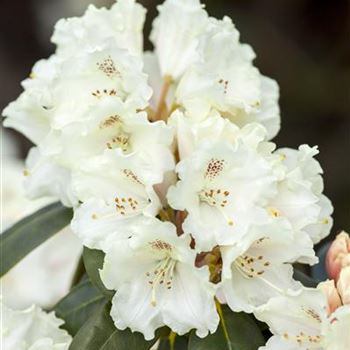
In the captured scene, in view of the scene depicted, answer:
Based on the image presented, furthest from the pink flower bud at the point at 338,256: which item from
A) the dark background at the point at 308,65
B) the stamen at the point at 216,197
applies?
the dark background at the point at 308,65

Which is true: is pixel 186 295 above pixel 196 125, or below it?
below

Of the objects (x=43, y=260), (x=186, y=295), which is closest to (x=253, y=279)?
(x=186, y=295)

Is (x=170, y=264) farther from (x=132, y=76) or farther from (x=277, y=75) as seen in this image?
(x=277, y=75)

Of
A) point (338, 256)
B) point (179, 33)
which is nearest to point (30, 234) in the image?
point (179, 33)

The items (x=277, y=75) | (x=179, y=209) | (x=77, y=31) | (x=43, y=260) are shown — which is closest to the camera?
(x=179, y=209)

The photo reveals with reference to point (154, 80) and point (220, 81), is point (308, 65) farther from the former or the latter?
point (220, 81)

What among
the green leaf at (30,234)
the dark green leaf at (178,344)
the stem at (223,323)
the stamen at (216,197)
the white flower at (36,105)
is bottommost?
the dark green leaf at (178,344)

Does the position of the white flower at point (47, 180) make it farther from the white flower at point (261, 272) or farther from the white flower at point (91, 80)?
the white flower at point (261, 272)
